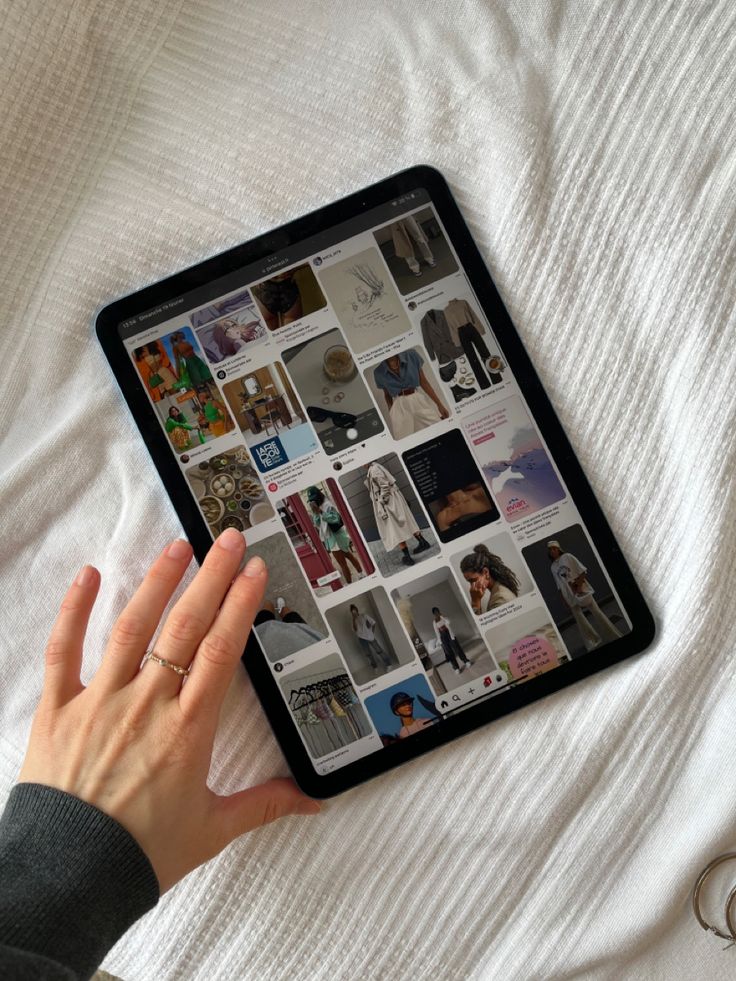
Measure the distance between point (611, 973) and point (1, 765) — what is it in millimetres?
483

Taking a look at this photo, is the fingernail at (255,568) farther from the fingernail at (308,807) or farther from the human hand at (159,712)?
the fingernail at (308,807)

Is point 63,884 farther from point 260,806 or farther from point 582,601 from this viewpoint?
point 582,601

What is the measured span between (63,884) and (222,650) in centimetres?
17

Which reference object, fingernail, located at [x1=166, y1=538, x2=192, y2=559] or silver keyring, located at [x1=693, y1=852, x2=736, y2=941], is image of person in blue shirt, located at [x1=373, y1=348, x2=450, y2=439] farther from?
A: silver keyring, located at [x1=693, y1=852, x2=736, y2=941]

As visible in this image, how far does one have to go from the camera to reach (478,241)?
0.62 meters

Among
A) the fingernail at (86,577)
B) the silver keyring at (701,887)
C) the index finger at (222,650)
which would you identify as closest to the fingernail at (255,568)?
the index finger at (222,650)

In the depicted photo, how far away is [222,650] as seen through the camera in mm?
566

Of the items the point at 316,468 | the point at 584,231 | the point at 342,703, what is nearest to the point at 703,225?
the point at 584,231

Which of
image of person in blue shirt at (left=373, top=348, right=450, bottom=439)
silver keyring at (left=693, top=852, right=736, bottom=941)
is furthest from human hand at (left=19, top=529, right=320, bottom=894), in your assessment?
silver keyring at (left=693, top=852, right=736, bottom=941)

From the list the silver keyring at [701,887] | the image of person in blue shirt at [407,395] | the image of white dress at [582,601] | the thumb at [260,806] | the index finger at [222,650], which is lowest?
the silver keyring at [701,887]

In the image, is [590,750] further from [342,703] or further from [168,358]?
[168,358]

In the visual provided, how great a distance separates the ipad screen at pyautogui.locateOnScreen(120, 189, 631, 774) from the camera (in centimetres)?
60

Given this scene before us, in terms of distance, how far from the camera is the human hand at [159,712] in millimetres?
557

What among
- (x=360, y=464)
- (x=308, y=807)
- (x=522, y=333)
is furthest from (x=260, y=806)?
(x=522, y=333)
